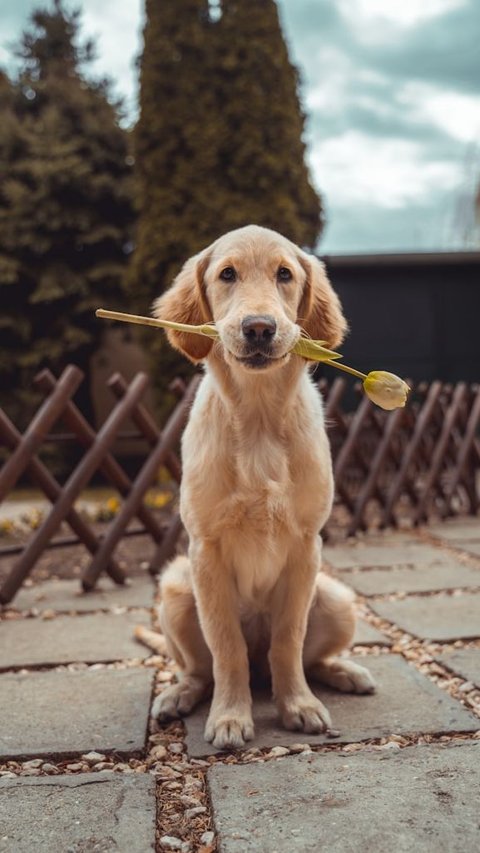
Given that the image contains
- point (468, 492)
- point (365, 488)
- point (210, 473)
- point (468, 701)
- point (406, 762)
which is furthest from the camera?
point (468, 492)

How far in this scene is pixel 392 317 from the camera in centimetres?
1188

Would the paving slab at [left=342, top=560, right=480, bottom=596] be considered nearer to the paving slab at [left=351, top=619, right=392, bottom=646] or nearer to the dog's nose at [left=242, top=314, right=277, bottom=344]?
the paving slab at [left=351, top=619, right=392, bottom=646]

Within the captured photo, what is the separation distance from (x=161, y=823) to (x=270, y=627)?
0.88m

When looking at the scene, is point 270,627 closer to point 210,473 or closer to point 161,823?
point 210,473

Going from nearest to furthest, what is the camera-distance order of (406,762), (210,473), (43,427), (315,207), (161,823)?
1. (161,823)
2. (406,762)
3. (210,473)
4. (43,427)
5. (315,207)

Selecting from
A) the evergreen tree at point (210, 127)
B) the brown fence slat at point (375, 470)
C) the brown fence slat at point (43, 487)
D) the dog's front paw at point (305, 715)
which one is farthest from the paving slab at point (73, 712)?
the evergreen tree at point (210, 127)

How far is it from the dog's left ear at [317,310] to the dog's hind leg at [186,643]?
3.01 ft

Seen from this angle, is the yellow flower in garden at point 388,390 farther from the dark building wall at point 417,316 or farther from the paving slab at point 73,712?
the dark building wall at point 417,316

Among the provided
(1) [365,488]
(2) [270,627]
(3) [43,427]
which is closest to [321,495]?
(2) [270,627]

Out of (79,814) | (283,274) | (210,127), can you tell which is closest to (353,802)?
(79,814)

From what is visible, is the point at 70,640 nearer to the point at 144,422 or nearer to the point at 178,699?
the point at 178,699

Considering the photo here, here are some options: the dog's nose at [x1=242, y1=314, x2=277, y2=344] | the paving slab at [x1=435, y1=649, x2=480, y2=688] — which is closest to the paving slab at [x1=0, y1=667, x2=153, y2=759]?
the paving slab at [x1=435, y1=649, x2=480, y2=688]

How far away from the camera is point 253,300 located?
88.3 inches

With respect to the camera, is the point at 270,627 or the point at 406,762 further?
the point at 270,627
